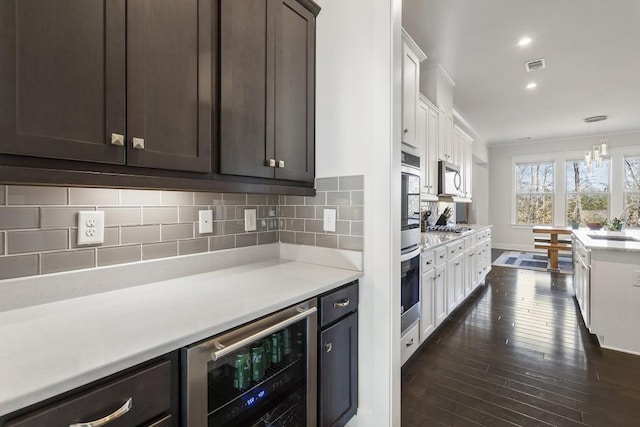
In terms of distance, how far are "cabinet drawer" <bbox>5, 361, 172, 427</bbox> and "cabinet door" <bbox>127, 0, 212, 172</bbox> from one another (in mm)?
650

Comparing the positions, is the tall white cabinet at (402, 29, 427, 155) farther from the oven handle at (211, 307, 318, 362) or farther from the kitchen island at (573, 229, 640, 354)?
the kitchen island at (573, 229, 640, 354)

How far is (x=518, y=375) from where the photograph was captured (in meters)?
2.24

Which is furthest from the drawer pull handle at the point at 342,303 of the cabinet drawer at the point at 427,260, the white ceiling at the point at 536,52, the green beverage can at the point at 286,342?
the white ceiling at the point at 536,52

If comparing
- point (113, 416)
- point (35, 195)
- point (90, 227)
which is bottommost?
point (113, 416)

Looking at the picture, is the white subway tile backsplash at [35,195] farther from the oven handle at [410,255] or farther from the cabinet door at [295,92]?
the oven handle at [410,255]

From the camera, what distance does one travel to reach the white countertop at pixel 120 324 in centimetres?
65

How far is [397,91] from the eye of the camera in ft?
5.24

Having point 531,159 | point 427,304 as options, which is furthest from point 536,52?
point 531,159

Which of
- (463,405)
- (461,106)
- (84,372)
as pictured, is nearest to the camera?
(84,372)

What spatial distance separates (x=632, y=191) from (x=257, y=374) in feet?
29.7

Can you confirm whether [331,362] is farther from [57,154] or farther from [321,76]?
[321,76]

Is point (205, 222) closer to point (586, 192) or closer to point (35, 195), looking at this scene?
point (35, 195)

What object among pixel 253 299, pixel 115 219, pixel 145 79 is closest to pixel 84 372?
pixel 253 299

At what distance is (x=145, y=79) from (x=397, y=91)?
1136mm
